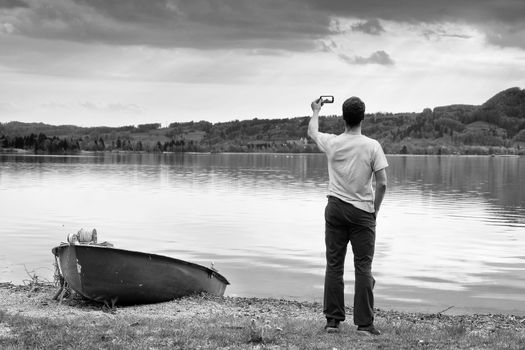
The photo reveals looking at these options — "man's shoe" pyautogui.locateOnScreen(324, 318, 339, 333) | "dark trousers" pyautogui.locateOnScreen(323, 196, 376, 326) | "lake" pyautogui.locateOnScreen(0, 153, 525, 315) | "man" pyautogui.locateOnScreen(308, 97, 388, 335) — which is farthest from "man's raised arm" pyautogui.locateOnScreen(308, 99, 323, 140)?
"lake" pyautogui.locateOnScreen(0, 153, 525, 315)

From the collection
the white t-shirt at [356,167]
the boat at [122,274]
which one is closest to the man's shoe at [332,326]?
the white t-shirt at [356,167]

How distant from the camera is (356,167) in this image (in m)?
10.1

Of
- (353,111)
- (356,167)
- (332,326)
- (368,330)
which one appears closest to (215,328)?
(332,326)

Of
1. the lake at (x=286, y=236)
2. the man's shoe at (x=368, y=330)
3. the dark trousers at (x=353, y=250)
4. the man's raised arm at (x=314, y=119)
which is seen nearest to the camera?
the dark trousers at (x=353, y=250)

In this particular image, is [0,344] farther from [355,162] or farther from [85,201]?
[85,201]

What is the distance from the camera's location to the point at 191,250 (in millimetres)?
26047

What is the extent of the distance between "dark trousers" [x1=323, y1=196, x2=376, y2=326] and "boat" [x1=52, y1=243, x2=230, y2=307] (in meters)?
4.70

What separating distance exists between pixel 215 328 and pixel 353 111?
364 centimetres

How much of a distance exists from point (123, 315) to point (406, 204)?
1444 inches

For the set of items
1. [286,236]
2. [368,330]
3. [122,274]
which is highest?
[122,274]

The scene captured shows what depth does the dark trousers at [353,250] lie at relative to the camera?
32.8 feet

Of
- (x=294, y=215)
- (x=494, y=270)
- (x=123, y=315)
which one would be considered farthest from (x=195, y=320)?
(x=294, y=215)

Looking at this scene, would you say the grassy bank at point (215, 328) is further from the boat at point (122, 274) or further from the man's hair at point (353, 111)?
the man's hair at point (353, 111)

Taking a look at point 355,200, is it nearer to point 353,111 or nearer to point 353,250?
point 353,250
